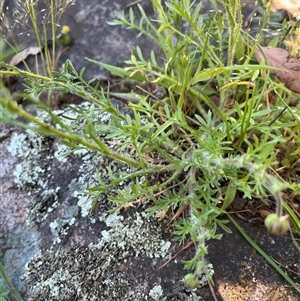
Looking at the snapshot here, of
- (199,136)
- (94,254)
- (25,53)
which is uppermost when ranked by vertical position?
(199,136)

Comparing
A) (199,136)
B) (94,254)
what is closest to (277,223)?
(199,136)

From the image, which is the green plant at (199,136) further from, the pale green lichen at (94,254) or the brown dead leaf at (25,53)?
the brown dead leaf at (25,53)

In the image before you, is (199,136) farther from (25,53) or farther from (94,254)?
(25,53)

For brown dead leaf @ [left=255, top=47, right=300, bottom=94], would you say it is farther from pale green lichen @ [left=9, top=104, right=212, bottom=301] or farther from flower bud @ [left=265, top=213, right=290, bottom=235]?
flower bud @ [left=265, top=213, right=290, bottom=235]

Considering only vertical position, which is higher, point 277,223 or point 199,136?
point 277,223

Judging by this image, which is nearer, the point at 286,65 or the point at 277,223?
the point at 277,223

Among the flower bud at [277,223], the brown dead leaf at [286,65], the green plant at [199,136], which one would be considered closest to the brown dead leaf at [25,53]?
the green plant at [199,136]

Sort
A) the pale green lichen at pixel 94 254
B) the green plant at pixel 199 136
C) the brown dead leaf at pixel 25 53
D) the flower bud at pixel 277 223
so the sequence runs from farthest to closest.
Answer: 1. the brown dead leaf at pixel 25 53
2. the pale green lichen at pixel 94 254
3. the green plant at pixel 199 136
4. the flower bud at pixel 277 223

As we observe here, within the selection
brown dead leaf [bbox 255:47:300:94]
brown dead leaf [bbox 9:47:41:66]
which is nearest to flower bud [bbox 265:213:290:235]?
brown dead leaf [bbox 255:47:300:94]
